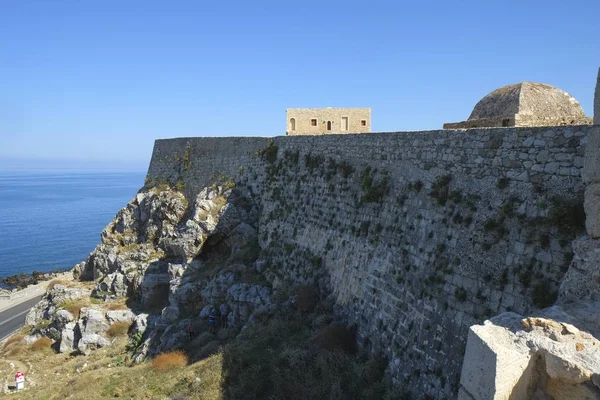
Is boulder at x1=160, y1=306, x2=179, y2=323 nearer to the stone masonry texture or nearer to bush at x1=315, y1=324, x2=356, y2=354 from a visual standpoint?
bush at x1=315, y1=324, x2=356, y2=354

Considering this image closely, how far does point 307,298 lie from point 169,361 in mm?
5833

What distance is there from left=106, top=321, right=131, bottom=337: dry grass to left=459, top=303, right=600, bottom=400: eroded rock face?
21.1 metres

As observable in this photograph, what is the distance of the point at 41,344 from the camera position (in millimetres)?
24562

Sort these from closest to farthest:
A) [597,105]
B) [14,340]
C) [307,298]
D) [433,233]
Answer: [597,105] < [433,233] < [307,298] < [14,340]

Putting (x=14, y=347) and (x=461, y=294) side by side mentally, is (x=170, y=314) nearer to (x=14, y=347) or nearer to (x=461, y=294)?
(x=14, y=347)

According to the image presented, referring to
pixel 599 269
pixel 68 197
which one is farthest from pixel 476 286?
pixel 68 197

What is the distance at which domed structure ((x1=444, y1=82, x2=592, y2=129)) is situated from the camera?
14266 mm

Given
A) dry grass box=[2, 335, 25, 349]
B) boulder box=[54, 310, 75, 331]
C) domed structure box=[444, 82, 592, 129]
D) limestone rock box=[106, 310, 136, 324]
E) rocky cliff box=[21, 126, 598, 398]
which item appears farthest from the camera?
dry grass box=[2, 335, 25, 349]

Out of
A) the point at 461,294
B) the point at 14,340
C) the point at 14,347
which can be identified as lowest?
the point at 14,340

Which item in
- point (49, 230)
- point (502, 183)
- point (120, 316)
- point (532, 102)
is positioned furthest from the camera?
point (49, 230)

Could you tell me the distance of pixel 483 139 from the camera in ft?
32.9

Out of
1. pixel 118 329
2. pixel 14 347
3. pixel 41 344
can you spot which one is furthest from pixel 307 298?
pixel 14 347

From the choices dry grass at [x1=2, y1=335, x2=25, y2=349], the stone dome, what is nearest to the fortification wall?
the stone dome

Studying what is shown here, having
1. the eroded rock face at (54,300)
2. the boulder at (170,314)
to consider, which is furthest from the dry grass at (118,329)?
→ the eroded rock face at (54,300)
